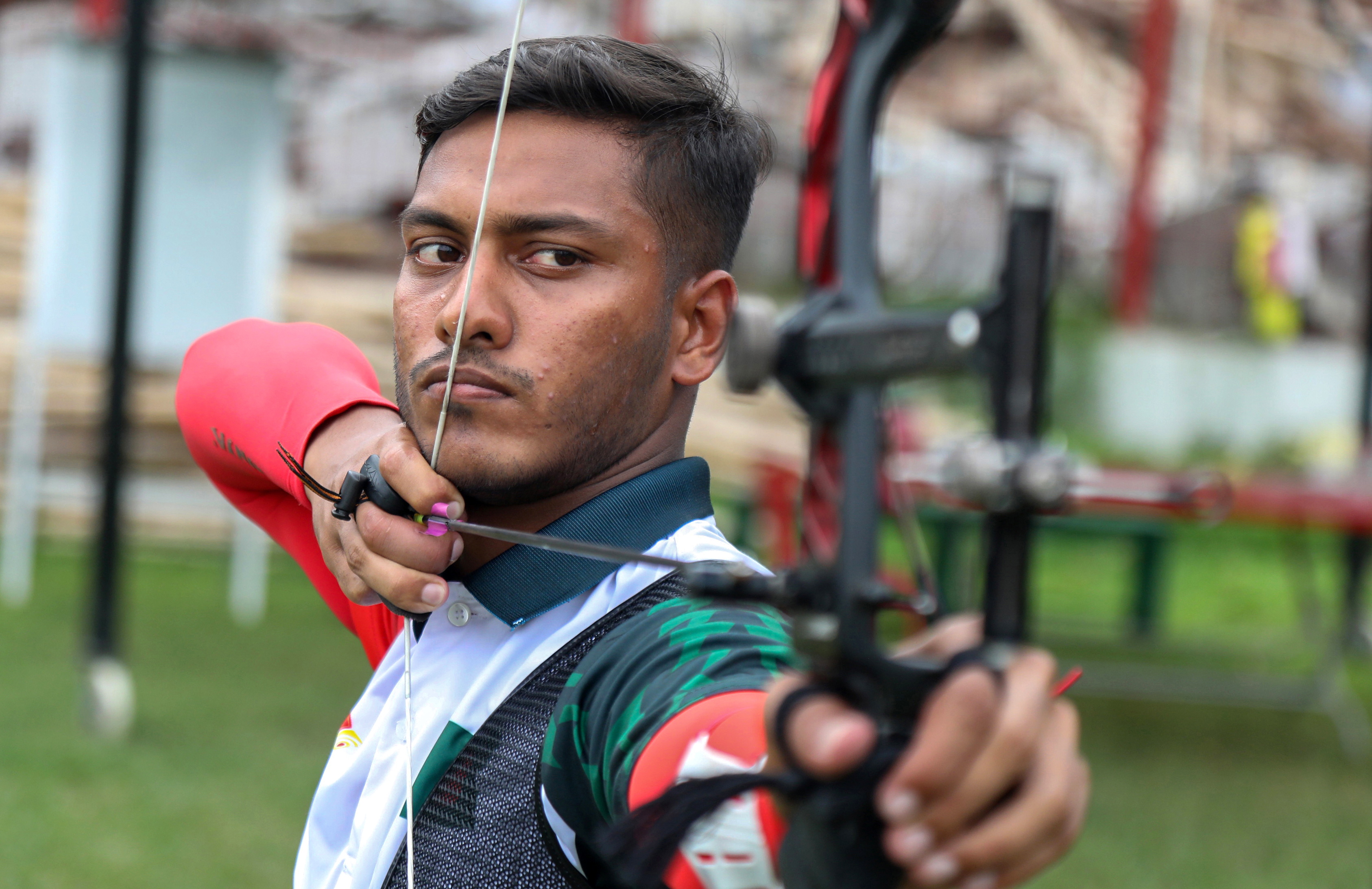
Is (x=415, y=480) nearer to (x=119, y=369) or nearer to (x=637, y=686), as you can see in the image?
(x=637, y=686)

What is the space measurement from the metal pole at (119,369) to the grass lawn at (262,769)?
33cm

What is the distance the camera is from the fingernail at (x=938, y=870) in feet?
2.38

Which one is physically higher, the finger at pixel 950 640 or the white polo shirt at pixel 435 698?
the finger at pixel 950 640

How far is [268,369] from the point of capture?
185 cm

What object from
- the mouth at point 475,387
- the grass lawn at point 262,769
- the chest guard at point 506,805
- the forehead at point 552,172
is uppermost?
the forehead at point 552,172

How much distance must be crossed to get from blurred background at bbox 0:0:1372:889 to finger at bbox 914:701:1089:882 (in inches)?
6.4

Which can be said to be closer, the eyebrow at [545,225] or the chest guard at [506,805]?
the chest guard at [506,805]

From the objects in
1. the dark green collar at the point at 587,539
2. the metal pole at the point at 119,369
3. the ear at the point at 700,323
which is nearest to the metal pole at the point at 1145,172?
the metal pole at the point at 119,369

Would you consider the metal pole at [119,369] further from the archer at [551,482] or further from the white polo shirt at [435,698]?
the white polo shirt at [435,698]

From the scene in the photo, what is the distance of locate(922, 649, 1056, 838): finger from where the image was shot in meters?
0.72

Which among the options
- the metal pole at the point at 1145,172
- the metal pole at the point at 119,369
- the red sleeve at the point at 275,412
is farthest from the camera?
the metal pole at the point at 1145,172

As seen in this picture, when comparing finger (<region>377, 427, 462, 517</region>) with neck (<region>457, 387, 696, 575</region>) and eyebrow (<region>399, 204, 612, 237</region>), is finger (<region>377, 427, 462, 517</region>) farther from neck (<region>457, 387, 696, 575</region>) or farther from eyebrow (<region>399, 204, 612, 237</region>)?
eyebrow (<region>399, 204, 612, 237</region>)

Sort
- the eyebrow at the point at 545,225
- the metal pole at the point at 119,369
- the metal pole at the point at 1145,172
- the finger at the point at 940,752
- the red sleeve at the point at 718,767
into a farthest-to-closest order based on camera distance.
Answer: the metal pole at the point at 1145,172, the metal pole at the point at 119,369, the eyebrow at the point at 545,225, the red sleeve at the point at 718,767, the finger at the point at 940,752

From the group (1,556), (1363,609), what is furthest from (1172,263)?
(1,556)
